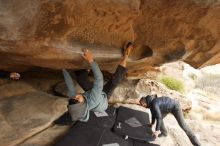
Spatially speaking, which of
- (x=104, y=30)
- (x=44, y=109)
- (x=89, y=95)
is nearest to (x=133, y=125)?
(x=89, y=95)

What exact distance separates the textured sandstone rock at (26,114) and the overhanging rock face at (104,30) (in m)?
0.74

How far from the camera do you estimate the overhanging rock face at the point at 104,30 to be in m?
3.66

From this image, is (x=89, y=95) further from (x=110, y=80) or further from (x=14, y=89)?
(x=14, y=89)

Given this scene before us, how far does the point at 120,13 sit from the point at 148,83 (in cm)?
451

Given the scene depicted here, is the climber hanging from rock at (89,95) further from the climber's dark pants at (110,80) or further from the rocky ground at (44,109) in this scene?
the rocky ground at (44,109)

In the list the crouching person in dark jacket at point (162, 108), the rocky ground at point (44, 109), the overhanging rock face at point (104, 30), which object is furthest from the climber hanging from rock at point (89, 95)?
the crouching person in dark jacket at point (162, 108)

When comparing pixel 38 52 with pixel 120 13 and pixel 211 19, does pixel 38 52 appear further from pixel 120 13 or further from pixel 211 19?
pixel 211 19

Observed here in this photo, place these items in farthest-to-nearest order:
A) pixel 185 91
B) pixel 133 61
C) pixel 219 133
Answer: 1. pixel 185 91
2. pixel 219 133
3. pixel 133 61

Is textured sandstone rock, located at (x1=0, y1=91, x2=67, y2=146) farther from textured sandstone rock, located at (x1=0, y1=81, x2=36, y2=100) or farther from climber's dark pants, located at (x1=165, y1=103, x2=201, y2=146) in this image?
climber's dark pants, located at (x1=165, y1=103, x2=201, y2=146)

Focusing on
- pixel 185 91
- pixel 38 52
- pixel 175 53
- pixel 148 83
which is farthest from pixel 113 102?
pixel 185 91

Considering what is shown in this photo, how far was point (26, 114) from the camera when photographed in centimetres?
543

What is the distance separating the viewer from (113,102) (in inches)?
288

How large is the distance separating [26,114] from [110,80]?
1656 millimetres

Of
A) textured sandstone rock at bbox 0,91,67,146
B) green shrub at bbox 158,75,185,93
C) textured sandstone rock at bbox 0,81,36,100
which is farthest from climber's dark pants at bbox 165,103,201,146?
green shrub at bbox 158,75,185,93
